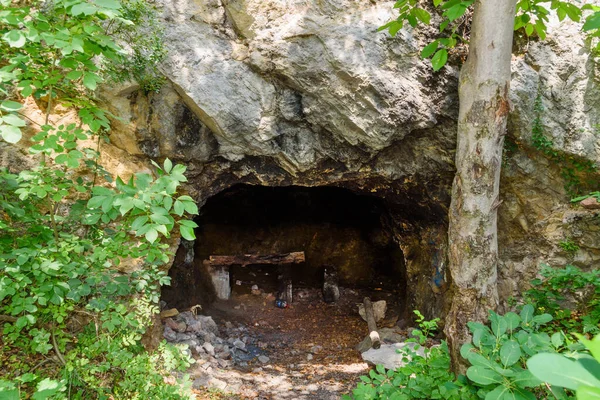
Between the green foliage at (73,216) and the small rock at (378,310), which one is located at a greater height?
the green foliage at (73,216)

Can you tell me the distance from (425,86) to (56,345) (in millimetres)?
4293

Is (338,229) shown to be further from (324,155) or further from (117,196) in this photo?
(117,196)

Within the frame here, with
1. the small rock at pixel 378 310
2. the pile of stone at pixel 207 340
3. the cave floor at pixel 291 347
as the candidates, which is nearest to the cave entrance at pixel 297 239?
the cave floor at pixel 291 347

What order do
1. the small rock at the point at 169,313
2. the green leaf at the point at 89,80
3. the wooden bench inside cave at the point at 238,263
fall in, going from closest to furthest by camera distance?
the green leaf at the point at 89,80 < the small rock at the point at 169,313 < the wooden bench inside cave at the point at 238,263

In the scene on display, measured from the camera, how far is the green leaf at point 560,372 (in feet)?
2.16

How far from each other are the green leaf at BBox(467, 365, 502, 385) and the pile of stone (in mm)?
4481

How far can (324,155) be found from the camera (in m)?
4.64

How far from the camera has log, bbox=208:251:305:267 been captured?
8.22 metres

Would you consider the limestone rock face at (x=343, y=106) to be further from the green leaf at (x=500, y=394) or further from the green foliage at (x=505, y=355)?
the green leaf at (x=500, y=394)

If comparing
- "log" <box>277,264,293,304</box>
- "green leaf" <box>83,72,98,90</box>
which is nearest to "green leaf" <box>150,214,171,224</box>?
"green leaf" <box>83,72,98,90</box>

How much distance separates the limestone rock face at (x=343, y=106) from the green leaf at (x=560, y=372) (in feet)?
11.6

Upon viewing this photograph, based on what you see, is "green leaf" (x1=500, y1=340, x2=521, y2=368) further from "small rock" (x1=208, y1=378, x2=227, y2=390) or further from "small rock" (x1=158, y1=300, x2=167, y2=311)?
"small rock" (x1=158, y1=300, x2=167, y2=311)

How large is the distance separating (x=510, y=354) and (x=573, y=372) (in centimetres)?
97

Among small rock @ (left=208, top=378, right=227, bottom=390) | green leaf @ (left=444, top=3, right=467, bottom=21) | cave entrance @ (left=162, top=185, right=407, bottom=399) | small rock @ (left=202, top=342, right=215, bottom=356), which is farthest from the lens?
cave entrance @ (left=162, top=185, right=407, bottom=399)
